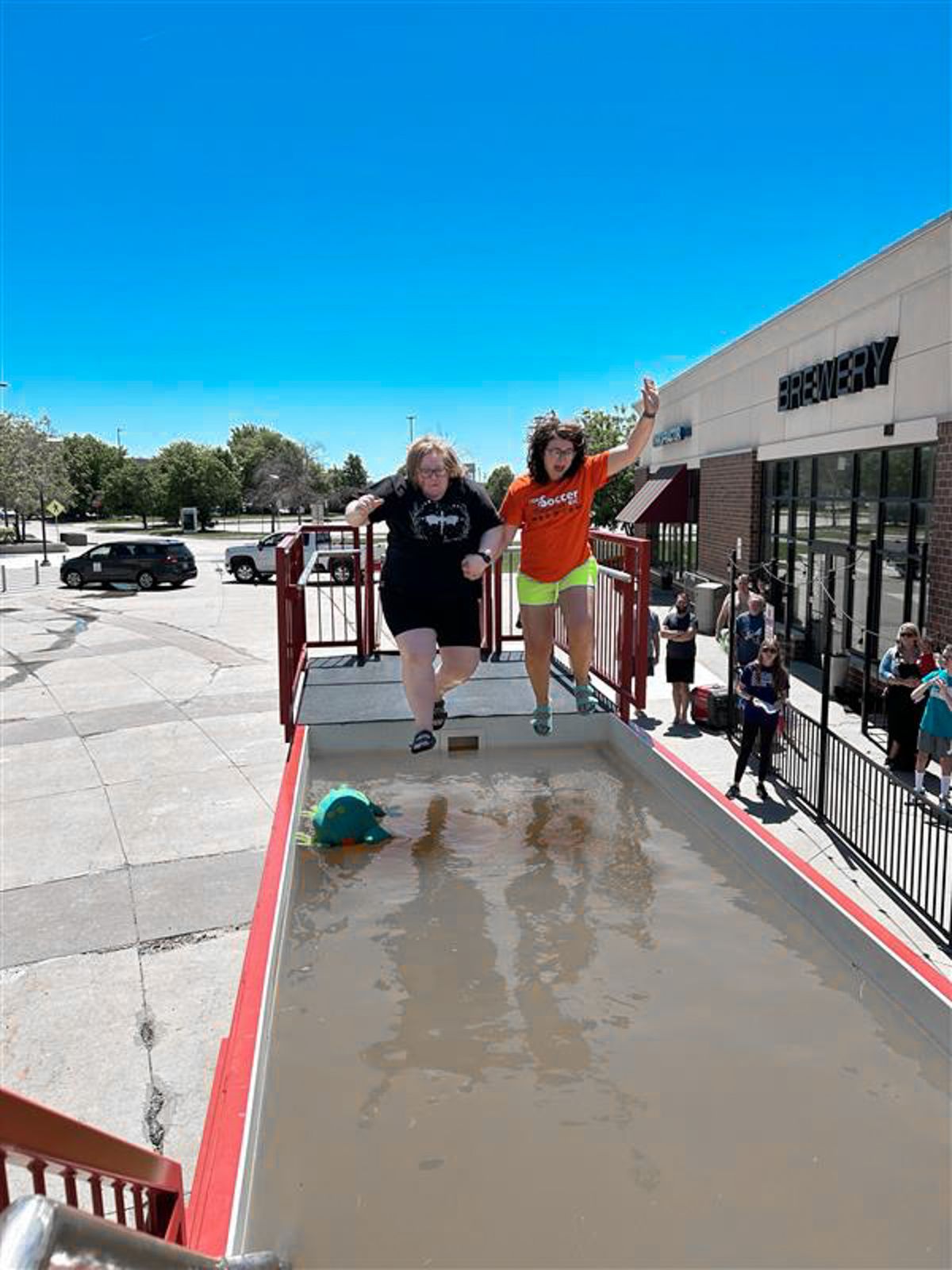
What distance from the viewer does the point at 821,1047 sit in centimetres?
254

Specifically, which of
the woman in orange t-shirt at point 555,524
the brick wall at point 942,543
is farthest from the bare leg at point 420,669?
the brick wall at point 942,543

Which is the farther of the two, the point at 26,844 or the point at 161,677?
the point at 161,677

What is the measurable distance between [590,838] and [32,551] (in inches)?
1965

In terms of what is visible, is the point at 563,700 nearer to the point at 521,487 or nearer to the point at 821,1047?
the point at 521,487

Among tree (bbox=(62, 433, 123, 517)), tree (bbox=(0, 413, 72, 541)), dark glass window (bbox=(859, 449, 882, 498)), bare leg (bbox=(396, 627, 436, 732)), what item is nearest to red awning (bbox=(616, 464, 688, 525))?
dark glass window (bbox=(859, 449, 882, 498))

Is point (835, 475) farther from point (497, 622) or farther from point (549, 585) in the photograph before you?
point (549, 585)

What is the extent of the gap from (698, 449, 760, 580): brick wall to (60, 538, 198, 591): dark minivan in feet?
59.0

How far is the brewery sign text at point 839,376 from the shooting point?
12.2m

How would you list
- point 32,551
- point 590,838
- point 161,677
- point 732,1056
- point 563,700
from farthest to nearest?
point 32,551 < point 161,677 < point 563,700 < point 590,838 < point 732,1056

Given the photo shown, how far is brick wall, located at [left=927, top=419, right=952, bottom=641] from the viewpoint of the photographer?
10648 millimetres

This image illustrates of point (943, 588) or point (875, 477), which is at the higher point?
point (875, 477)

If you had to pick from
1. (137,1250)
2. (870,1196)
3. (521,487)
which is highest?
(521,487)

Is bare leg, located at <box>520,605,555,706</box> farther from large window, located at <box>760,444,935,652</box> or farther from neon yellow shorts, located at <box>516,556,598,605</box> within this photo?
large window, located at <box>760,444,935,652</box>

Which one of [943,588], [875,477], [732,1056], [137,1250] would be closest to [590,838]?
[732,1056]
